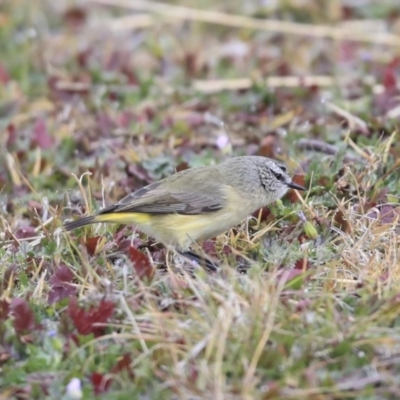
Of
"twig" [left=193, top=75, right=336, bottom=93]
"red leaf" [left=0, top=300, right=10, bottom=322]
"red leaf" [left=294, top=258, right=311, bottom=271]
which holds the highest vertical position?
"red leaf" [left=0, top=300, right=10, bottom=322]

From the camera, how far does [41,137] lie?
8078 mm

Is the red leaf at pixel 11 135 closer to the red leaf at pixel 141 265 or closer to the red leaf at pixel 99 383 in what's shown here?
the red leaf at pixel 141 265

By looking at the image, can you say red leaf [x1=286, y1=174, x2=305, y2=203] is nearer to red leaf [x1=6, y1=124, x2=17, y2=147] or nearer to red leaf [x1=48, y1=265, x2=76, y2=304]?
red leaf [x1=48, y1=265, x2=76, y2=304]

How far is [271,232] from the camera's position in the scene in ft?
19.6

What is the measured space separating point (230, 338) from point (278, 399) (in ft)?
1.40

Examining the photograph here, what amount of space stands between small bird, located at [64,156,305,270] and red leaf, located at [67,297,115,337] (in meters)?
1.06

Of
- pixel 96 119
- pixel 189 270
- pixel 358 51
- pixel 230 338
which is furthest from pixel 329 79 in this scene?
pixel 230 338

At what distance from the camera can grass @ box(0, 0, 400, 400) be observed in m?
4.32

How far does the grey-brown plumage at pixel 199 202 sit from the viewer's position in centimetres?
584

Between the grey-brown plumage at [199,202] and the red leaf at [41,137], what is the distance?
222cm

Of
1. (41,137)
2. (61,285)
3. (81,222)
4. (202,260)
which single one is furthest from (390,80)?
(61,285)

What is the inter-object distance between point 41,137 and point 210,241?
8.63 feet

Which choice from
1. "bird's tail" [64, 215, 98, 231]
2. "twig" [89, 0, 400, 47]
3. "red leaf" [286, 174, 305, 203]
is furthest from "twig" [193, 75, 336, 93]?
"bird's tail" [64, 215, 98, 231]

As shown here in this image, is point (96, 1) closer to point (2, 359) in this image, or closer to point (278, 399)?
point (2, 359)
